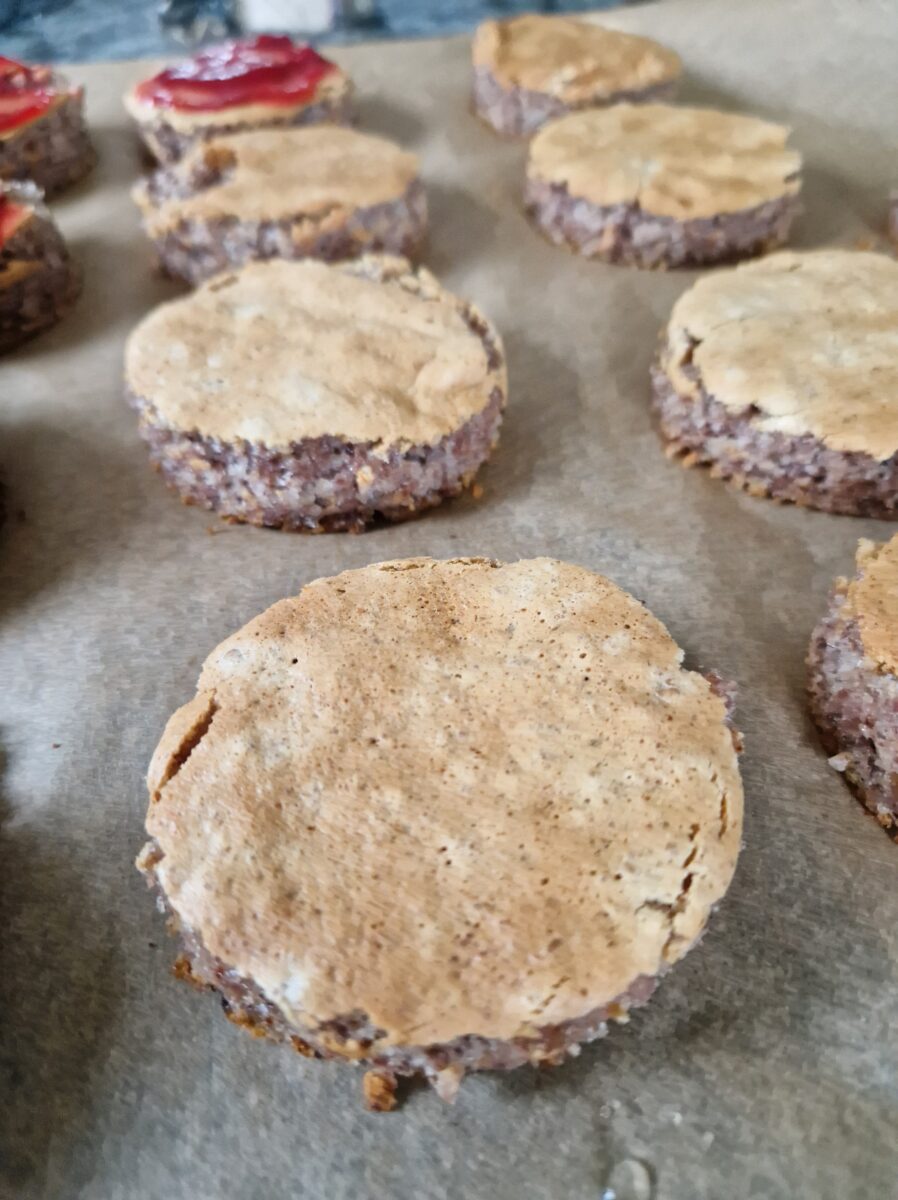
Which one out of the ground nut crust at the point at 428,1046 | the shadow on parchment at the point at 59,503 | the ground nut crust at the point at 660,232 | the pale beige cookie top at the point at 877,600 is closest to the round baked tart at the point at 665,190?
the ground nut crust at the point at 660,232

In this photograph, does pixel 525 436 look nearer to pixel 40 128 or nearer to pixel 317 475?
pixel 317 475

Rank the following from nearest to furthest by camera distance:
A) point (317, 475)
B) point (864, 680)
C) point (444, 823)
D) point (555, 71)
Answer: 1. point (444, 823)
2. point (864, 680)
3. point (317, 475)
4. point (555, 71)

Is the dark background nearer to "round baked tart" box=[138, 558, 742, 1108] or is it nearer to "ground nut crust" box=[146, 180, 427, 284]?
"ground nut crust" box=[146, 180, 427, 284]

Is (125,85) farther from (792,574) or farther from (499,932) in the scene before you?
(499,932)

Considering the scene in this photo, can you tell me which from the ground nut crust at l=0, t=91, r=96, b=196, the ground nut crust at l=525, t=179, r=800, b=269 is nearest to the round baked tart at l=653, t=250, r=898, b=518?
the ground nut crust at l=525, t=179, r=800, b=269

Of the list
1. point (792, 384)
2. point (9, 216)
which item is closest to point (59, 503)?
point (9, 216)

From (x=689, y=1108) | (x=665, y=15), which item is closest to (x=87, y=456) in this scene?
(x=689, y=1108)
